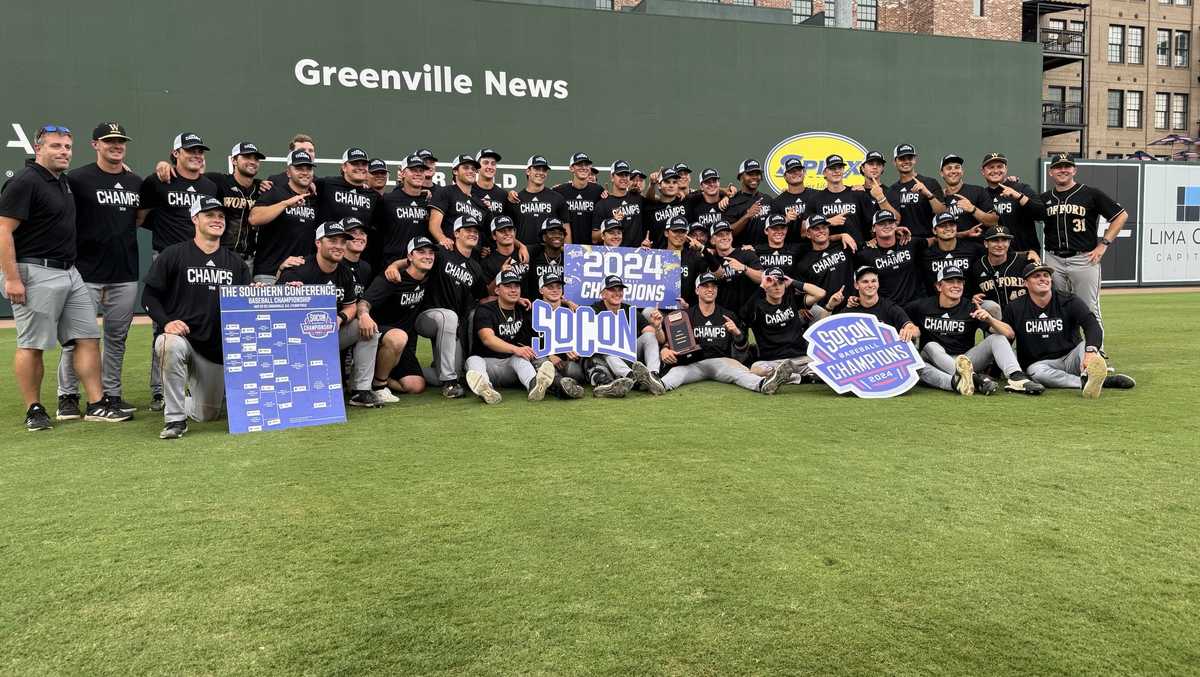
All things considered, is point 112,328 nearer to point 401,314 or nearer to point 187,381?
point 187,381

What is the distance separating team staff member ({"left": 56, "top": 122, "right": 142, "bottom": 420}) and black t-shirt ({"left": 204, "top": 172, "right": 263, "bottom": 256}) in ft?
1.94

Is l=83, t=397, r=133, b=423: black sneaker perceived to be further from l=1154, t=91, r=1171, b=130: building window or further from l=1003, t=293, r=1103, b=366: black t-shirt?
l=1154, t=91, r=1171, b=130: building window

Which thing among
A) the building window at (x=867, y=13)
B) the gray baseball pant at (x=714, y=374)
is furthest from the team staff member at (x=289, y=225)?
the building window at (x=867, y=13)

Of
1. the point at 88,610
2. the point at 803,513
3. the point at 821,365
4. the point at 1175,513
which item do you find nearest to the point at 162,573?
the point at 88,610

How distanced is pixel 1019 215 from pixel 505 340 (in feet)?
17.9

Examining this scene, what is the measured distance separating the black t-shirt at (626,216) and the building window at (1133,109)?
1707 inches

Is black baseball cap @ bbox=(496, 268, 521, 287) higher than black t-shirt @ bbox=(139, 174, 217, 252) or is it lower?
lower

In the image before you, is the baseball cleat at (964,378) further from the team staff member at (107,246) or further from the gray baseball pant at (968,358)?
the team staff member at (107,246)

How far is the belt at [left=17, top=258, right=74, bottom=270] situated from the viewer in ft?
17.8

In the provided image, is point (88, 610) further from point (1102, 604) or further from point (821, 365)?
point (821, 365)

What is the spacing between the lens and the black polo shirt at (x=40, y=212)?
527 centimetres

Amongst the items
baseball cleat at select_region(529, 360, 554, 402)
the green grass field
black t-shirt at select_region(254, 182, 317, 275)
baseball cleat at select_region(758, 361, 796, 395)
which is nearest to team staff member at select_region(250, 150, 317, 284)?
black t-shirt at select_region(254, 182, 317, 275)

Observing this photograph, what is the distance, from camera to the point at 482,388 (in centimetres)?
625

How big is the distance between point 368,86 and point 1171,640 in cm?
1681
